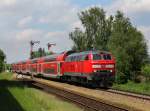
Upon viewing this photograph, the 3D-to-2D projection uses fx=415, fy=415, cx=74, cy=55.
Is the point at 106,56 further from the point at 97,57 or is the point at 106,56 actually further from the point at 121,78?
the point at 121,78

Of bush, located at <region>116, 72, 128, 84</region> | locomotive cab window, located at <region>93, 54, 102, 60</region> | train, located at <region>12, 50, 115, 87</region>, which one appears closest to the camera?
train, located at <region>12, 50, 115, 87</region>

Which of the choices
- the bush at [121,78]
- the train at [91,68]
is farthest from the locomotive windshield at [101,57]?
the bush at [121,78]

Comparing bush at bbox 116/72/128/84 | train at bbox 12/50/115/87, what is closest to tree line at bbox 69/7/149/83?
bush at bbox 116/72/128/84

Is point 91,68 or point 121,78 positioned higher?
point 91,68

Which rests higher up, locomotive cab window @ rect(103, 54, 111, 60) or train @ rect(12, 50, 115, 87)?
locomotive cab window @ rect(103, 54, 111, 60)

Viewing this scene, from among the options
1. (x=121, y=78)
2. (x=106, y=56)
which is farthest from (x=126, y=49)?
(x=106, y=56)

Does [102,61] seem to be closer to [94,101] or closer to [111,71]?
[111,71]

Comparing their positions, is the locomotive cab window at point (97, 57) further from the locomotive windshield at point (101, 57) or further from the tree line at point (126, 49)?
the tree line at point (126, 49)

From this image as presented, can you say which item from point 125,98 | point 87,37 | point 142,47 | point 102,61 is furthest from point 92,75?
point 87,37

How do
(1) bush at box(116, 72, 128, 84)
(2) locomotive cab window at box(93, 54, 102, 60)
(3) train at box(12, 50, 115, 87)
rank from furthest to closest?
1. (1) bush at box(116, 72, 128, 84)
2. (2) locomotive cab window at box(93, 54, 102, 60)
3. (3) train at box(12, 50, 115, 87)

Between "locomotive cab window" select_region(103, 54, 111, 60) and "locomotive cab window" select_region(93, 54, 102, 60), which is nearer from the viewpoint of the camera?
"locomotive cab window" select_region(93, 54, 102, 60)

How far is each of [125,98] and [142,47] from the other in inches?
823

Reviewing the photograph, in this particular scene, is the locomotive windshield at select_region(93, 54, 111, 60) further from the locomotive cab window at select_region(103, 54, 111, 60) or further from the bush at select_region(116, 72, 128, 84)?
the bush at select_region(116, 72, 128, 84)

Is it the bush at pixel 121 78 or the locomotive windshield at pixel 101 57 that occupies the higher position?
the locomotive windshield at pixel 101 57
